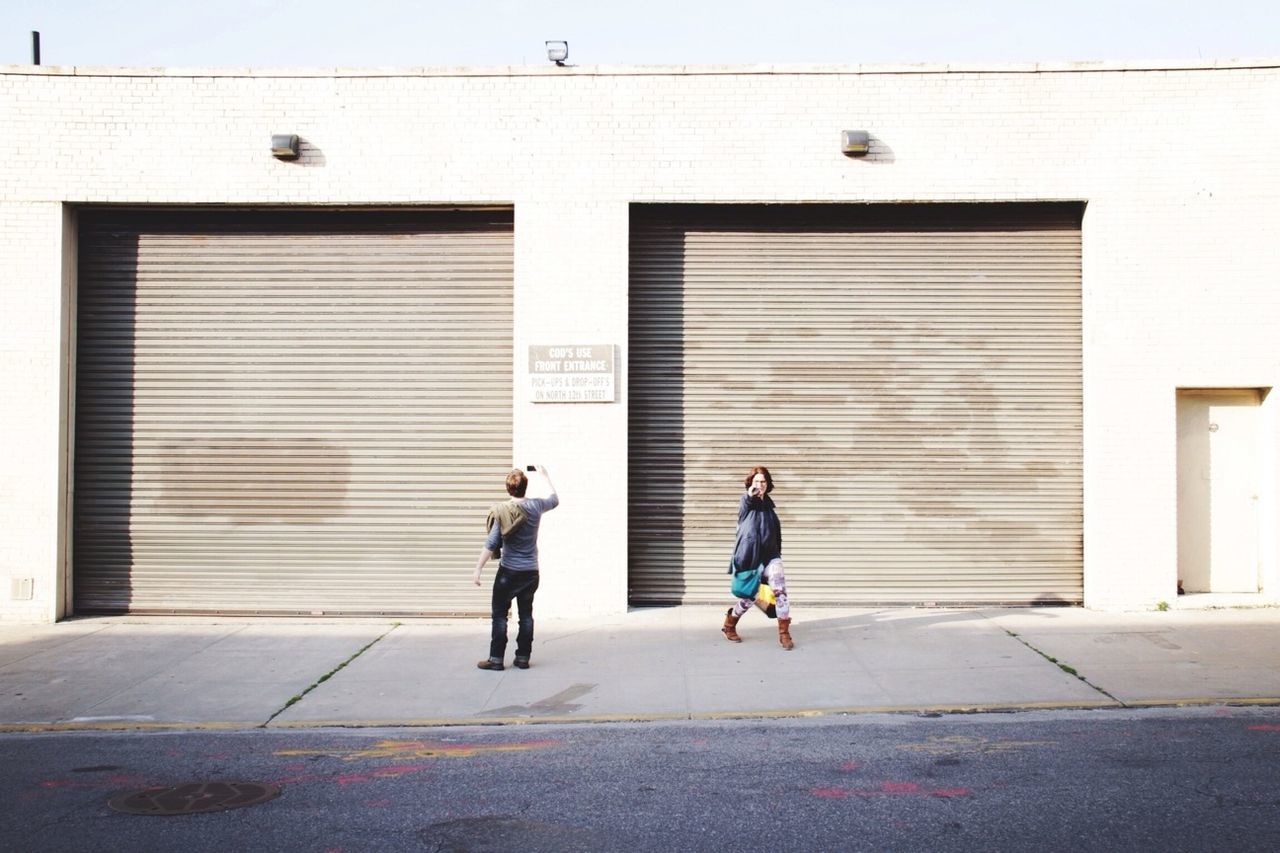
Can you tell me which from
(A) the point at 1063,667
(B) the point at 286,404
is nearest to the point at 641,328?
(B) the point at 286,404

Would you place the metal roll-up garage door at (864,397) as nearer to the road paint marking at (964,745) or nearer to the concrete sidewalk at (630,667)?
the concrete sidewalk at (630,667)

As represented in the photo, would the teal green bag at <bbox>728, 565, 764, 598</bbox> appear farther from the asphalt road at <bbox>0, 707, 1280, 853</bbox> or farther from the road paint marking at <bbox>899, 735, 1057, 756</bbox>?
the road paint marking at <bbox>899, 735, 1057, 756</bbox>

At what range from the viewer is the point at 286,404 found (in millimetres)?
11477

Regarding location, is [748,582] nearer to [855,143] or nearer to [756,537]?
[756,537]

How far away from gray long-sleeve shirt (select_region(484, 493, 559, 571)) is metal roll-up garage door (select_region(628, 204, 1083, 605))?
273cm

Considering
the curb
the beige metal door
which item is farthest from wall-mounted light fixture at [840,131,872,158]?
the curb

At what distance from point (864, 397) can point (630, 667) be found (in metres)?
4.37

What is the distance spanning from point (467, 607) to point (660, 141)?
18.0ft

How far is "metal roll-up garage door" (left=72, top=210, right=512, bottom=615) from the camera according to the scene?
11.4 meters

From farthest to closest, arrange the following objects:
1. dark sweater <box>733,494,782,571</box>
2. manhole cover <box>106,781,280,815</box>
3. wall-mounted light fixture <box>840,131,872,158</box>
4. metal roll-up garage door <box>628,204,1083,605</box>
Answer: metal roll-up garage door <box>628,204,1083,605</box>, wall-mounted light fixture <box>840,131,872,158</box>, dark sweater <box>733,494,782,571</box>, manhole cover <box>106,781,280,815</box>

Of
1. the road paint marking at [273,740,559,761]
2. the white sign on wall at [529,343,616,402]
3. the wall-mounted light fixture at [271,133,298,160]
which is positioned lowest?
the road paint marking at [273,740,559,761]

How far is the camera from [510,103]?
11.1 meters

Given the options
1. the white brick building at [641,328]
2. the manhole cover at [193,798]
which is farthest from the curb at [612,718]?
the white brick building at [641,328]

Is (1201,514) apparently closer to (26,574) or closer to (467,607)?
(467,607)
